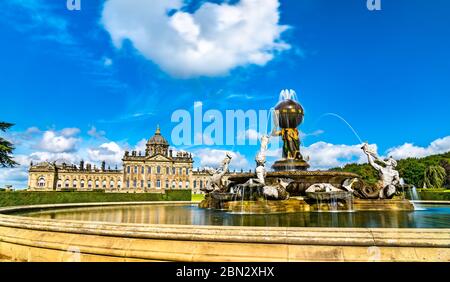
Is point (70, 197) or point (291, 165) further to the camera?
point (70, 197)

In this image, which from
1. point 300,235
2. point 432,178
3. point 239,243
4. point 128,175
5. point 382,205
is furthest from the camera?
point 128,175

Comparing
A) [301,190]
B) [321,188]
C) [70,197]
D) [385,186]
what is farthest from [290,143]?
[70,197]

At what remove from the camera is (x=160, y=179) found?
Answer: 325 feet

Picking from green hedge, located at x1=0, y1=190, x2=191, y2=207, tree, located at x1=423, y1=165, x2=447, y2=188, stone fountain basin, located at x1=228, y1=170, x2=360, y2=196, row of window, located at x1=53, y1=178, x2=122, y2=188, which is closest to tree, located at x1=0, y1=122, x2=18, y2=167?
green hedge, located at x1=0, y1=190, x2=191, y2=207

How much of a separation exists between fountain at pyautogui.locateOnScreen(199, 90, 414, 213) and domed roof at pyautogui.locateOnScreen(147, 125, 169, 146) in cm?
9422

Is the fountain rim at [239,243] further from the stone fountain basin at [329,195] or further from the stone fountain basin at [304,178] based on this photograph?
the stone fountain basin at [304,178]

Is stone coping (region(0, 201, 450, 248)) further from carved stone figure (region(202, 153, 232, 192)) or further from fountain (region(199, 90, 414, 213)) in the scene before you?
carved stone figure (region(202, 153, 232, 192))

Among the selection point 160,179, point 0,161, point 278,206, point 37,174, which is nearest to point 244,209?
point 278,206

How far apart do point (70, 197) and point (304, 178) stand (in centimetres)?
1484

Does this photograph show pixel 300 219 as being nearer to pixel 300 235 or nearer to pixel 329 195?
pixel 329 195

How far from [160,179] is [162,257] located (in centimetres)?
9616

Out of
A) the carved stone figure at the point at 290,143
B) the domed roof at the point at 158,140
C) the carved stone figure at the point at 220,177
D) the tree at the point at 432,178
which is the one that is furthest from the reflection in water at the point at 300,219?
the domed roof at the point at 158,140

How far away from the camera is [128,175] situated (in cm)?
9762

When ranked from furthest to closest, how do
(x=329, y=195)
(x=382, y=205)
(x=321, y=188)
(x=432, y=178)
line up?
1. (x=432, y=178)
2. (x=382, y=205)
3. (x=321, y=188)
4. (x=329, y=195)
